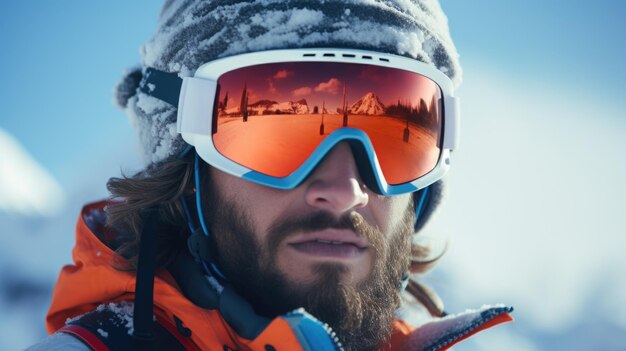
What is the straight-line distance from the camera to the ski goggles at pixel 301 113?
5.56ft

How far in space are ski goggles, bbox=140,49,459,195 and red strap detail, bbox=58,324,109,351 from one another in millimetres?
646

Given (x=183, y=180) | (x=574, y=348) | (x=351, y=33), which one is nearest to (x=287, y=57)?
(x=351, y=33)

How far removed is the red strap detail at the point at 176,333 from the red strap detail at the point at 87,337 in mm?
233

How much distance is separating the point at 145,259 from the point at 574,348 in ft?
20.0

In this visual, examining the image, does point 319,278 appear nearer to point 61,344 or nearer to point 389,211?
point 389,211

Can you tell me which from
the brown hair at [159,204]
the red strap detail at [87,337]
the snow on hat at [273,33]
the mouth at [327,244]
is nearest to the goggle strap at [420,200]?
the snow on hat at [273,33]

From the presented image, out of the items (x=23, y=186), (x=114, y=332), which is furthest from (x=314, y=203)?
(x=23, y=186)

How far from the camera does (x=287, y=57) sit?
5.55 ft

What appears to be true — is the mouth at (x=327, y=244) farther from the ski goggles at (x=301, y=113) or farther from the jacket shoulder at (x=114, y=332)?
the jacket shoulder at (x=114, y=332)

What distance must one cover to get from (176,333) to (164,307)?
97mm

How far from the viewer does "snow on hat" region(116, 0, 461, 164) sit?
1.72m

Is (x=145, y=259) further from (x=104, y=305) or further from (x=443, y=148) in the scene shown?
(x=443, y=148)

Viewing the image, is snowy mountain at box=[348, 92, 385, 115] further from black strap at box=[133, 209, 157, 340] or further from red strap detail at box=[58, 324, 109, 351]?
red strap detail at box=[58, 324, 109, 351]

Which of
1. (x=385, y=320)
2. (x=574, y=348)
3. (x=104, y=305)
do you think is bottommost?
(x=574, y=348)
